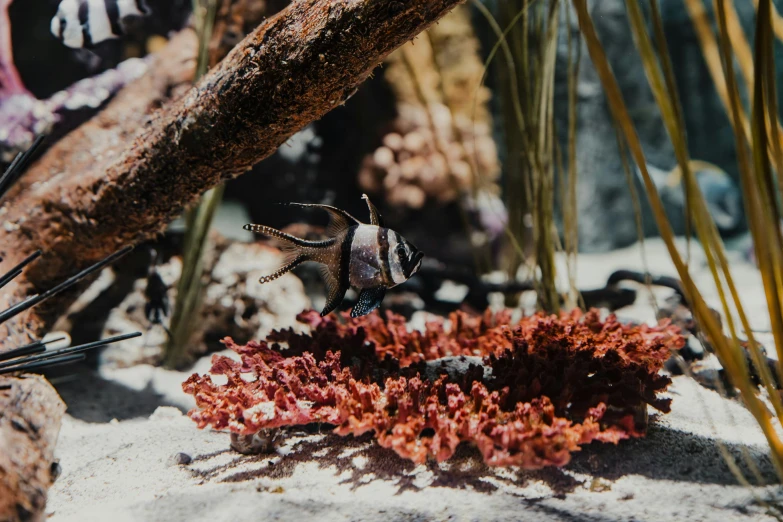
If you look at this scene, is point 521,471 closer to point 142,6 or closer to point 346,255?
point 346,255

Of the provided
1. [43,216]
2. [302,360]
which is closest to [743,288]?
[302,360]

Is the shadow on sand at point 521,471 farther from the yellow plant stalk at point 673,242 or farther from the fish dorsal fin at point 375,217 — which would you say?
Answer: the fish dorsal fin at point 375,217

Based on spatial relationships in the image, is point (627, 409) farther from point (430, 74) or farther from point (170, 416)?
point (430, 74)

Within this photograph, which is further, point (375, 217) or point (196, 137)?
point (196, 137)

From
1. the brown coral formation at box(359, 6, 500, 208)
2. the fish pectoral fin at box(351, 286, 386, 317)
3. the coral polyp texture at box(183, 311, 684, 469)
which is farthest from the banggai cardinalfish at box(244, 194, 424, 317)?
the brown coral formation at box(359, 6, 500, 208)

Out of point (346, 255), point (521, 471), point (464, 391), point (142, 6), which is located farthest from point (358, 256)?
point (142, 6)

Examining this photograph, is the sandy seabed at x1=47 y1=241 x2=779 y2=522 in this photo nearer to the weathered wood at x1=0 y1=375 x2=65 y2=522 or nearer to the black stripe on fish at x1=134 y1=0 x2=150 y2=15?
the weathered wood at x1=0 y1=375 x2=65 y2=522
